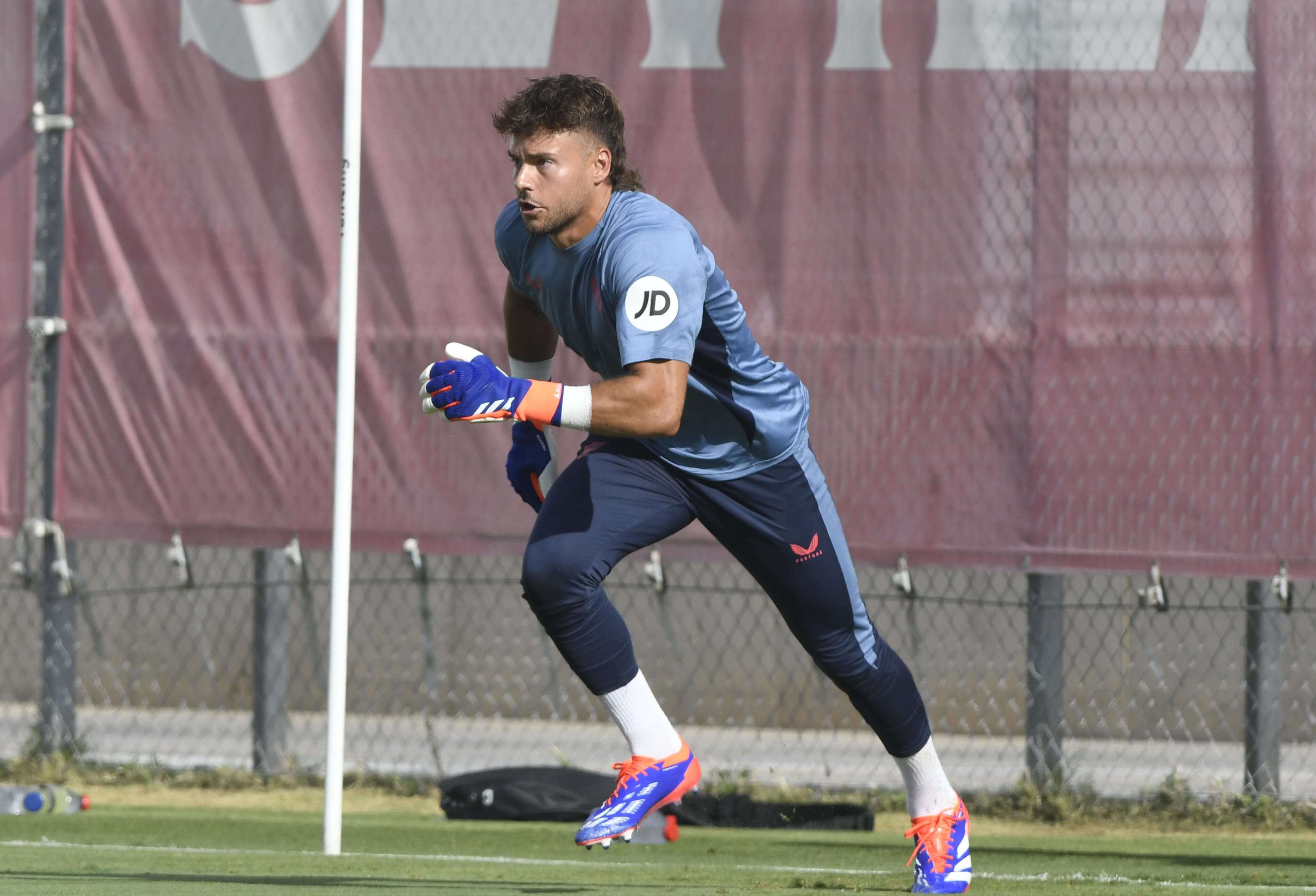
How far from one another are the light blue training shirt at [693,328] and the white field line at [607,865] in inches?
56.5

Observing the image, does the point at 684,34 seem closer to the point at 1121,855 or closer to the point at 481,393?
the point at 481,393

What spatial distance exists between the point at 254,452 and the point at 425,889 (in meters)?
2.97

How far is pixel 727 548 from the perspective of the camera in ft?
12.5

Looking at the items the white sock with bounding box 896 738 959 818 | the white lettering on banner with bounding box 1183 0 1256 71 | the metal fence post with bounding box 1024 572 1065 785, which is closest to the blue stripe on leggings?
the white sock with bounding box 896 738 959 818

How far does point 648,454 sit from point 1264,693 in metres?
3.14

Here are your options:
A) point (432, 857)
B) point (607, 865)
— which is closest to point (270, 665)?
point (432, 857)

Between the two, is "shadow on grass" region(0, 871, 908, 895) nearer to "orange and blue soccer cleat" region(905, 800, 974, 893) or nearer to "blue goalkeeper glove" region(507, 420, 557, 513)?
"orange and blue soccer cleat" region(905, 800, 974, 893)

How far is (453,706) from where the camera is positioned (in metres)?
8.47

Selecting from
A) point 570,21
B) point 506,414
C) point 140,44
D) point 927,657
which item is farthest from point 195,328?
point 927,657

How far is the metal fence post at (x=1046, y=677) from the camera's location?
5.96m

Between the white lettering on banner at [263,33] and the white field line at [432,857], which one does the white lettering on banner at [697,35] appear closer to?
the white lettering on banner at [263,33]

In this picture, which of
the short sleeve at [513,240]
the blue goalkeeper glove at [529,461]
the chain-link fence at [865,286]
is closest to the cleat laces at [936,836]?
the blue goalkeeper glove at [529,461]

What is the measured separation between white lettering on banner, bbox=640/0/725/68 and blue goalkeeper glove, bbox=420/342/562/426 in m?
3.06

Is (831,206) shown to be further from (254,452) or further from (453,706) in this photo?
(453,706)
